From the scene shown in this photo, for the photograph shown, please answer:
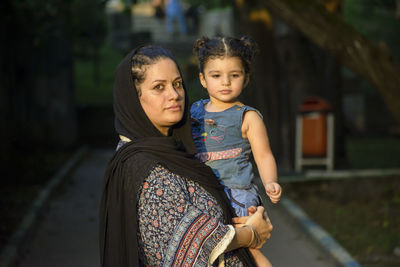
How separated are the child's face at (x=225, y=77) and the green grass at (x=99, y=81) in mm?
19741

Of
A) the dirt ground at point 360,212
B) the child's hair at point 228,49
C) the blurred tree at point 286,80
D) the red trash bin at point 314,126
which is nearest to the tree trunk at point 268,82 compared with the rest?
the blurred tree at point 286,80

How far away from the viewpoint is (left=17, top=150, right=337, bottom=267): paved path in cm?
687

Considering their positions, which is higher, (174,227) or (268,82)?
(174,227)

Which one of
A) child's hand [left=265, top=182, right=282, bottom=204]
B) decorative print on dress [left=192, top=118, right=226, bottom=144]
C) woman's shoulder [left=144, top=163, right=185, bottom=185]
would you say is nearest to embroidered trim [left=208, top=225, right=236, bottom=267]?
woman's shoulder [left=144, top=163, right=185, bottom=185]

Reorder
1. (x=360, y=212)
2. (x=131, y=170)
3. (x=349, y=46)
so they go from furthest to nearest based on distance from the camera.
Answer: (x=360, y=212) < (x=349, y=46) < (x=131, y=170)

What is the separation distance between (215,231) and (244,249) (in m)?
0.33

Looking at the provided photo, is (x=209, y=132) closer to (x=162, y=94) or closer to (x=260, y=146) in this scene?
(x=260, y=146)

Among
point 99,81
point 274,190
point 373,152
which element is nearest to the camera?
point 274,190

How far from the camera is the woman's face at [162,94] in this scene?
2773mm

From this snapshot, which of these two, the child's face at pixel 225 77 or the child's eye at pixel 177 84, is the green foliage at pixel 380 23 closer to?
the child's face at pixel 225 77

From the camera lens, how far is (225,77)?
321cm

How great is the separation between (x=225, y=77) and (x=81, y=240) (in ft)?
16.6

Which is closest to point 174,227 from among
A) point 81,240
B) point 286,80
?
point 81,240

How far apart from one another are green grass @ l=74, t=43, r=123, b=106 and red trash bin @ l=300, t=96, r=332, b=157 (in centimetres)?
1158
